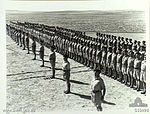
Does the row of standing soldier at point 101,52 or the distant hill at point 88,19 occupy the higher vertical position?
the distant hill at point 88,19

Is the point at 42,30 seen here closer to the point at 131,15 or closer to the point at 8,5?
the point at 8,5

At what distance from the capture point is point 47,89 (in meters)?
1.98

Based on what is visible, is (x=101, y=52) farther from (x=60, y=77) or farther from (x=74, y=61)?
(x=60, y=77)

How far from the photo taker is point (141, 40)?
82.5 inches

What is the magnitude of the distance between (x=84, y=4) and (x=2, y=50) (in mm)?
512

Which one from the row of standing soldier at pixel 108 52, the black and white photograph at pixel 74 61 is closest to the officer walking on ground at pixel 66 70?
the black and white photograph at pixel 74 61

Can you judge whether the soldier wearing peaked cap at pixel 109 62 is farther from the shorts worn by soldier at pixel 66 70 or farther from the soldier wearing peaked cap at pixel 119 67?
the shorts worn by soldier at pixel 66 70

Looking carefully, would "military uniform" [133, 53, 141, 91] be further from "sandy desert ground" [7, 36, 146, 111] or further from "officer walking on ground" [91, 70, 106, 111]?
"officer walking on ground" [91, 70, 106, 111]

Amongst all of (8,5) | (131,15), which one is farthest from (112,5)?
(8,5)

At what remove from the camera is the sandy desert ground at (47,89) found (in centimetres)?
194

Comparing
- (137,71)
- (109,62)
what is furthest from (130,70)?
(109,62)

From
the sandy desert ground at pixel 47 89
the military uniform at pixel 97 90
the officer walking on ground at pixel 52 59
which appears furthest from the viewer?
the officer walking on ground at pixel 52 59

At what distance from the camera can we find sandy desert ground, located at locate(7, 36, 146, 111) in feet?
6.35

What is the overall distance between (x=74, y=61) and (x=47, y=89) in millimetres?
244
